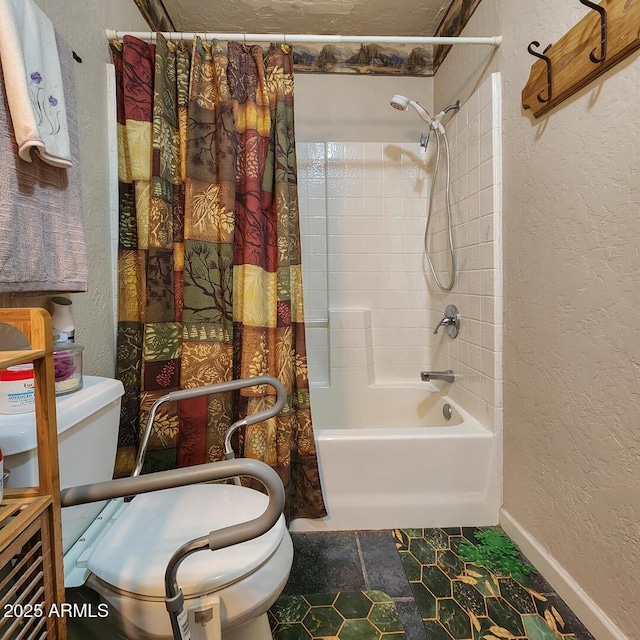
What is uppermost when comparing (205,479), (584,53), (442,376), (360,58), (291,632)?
(360,58)

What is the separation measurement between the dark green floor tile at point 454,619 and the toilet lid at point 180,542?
62 centimetres

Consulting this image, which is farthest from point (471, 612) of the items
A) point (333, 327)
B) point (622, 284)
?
point (333, 327)

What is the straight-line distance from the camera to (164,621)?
707 mm

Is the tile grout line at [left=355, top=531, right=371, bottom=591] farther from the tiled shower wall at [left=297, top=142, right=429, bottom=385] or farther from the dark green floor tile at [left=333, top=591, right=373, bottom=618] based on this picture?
the tiled shower wall at [left=297, top=142, right=429, bottom=385]

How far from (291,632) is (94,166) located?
158 centimetres

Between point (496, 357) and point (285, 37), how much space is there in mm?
1451

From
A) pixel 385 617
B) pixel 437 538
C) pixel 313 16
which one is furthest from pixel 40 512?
pixel 313 16

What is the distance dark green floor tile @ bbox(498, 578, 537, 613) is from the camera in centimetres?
110

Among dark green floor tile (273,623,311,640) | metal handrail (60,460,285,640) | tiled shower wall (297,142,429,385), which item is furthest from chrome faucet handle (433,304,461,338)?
metal handrail (60,460,285,640)

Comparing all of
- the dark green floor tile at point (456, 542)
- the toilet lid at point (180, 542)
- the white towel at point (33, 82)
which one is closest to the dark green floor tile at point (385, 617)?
the dark green floor tile at point (456, 542)

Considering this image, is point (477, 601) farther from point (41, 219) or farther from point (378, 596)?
point (41, 219)

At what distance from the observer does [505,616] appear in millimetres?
1076

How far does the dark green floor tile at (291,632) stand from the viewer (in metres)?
1.03

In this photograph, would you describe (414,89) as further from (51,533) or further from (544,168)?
(51,533)
